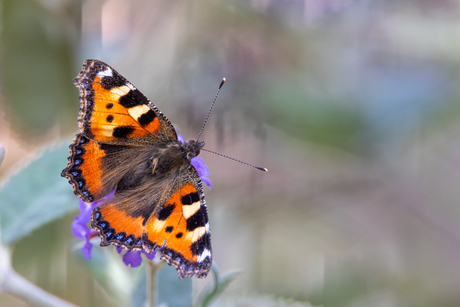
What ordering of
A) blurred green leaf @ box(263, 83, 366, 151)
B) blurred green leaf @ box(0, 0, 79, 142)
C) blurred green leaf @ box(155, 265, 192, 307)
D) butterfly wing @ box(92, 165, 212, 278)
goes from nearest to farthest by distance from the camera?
butterfly wing @ box(92, 165, 212, 278) → blurred green leaf @ box(155, 265, 192, 307) → blurred green leaf @ box(0, 0, 79, 142) → blurred green leaf @ box(263, 83, 366, 151)

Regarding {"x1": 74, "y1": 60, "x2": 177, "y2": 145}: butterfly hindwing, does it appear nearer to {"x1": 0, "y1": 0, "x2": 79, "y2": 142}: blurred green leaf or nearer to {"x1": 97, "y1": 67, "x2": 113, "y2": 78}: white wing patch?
{"x1": 97, "y1": 67, "x2": 113, "y2": 78}: white wing patch

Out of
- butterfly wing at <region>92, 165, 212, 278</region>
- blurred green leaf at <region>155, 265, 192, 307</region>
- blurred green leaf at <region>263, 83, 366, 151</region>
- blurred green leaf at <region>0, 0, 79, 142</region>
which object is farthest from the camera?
blurred green leaf at <region>263, 83, 366, 151</region>

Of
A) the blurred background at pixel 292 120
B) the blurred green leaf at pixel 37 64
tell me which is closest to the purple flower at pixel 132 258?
the blurred background at pixel 292 120

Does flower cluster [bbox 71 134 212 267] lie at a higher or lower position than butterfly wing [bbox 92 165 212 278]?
lower

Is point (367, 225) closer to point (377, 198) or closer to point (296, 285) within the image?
point (377, 198)

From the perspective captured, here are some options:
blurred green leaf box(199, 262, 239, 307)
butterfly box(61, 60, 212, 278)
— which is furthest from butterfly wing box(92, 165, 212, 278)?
blurred green leaf box(199, 262, 239, 307)

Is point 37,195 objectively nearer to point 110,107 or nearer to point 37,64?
point 110,107

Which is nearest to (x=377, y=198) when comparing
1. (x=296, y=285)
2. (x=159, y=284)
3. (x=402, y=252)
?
(x=402, y=252)

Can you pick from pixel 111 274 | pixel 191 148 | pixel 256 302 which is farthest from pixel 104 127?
pixel 256 302
